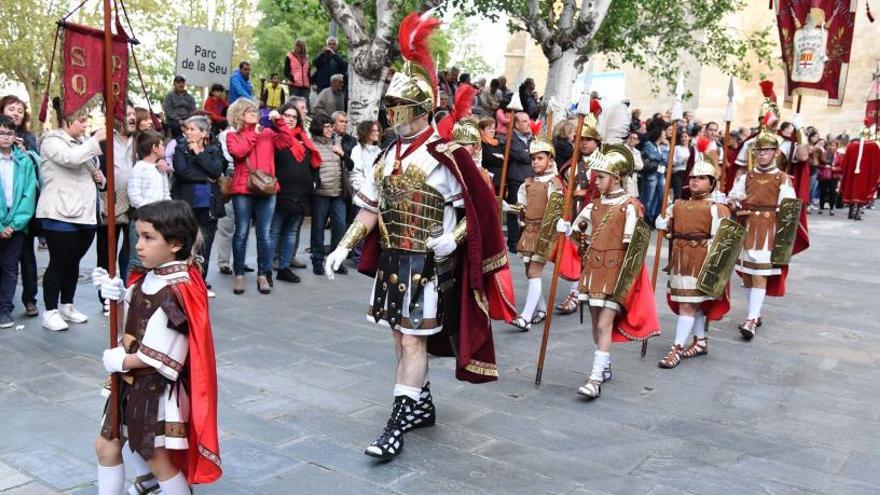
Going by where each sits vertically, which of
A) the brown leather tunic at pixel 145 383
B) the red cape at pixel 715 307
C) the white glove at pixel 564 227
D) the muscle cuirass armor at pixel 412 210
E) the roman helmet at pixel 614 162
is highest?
the roman helmet at pixel 614 162

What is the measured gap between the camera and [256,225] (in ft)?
27.2

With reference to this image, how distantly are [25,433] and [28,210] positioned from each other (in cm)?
283

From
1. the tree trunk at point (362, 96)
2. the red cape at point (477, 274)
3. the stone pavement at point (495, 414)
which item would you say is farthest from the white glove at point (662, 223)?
the tree trunk at point (362, 96)

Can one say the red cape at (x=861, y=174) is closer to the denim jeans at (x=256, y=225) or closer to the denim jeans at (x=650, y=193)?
the denim jeans at (x=650, y=193)

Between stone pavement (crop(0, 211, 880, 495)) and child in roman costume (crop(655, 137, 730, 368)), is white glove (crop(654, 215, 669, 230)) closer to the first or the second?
child in roman costume (crop(655, 137, 730, 368))

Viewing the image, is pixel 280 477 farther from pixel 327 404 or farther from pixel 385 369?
pixel 385 369

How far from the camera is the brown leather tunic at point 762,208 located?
25.0 feet

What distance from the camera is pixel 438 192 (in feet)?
14.6

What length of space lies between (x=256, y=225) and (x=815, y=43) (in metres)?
6.81

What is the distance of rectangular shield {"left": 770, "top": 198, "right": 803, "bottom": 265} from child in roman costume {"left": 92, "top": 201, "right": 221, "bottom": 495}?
20.4ft

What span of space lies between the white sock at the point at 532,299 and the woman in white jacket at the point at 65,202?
404 centimetres

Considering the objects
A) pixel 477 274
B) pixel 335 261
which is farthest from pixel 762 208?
pixel 335 261

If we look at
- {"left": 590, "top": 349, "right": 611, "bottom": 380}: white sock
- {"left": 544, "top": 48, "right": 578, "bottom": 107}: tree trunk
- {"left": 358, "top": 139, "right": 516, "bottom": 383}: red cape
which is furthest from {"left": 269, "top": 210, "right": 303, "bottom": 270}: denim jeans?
{"left": 544, "top": 48, "right": 578, "bottom": 107}: tree trunk

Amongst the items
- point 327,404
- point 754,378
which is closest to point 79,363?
point 327,404
